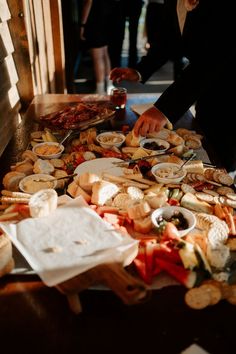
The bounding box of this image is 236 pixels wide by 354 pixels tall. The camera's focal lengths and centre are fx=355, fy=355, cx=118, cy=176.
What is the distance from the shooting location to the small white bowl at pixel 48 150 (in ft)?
5.20

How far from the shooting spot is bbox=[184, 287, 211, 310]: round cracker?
0.90 meters

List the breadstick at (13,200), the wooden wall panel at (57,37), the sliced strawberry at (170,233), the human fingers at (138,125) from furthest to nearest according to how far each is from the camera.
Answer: the wooden wall panel at (57,37)
the human fingers at (138,125)
the breadstick at (13,200)
the sliced strawberry at (170,233)

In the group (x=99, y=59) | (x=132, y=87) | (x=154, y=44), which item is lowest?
(x=132, y=87)

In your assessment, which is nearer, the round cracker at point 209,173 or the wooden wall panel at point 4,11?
the round cracker at point 209,173

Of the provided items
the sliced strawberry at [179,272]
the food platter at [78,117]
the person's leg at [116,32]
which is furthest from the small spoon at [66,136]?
the person's leg at [116,32]

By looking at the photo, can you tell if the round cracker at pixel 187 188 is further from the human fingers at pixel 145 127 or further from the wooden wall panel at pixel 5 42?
the wooden wall panel at pixel 5 42

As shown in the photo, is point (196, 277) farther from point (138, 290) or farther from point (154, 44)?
point (154, 44)

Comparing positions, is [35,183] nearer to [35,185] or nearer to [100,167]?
[35,185]

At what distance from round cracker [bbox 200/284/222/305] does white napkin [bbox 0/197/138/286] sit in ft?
0.69

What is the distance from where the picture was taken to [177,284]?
0.96 meters

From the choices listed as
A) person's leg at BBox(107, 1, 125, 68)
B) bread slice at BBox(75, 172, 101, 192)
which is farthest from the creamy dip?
person's leg at BBox(107, 1, 125, 68)

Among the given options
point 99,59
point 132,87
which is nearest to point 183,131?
point 99,59

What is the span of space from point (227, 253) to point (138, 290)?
0.30 m

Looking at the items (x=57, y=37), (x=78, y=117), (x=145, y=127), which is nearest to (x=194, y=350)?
(x=145, y=127)
